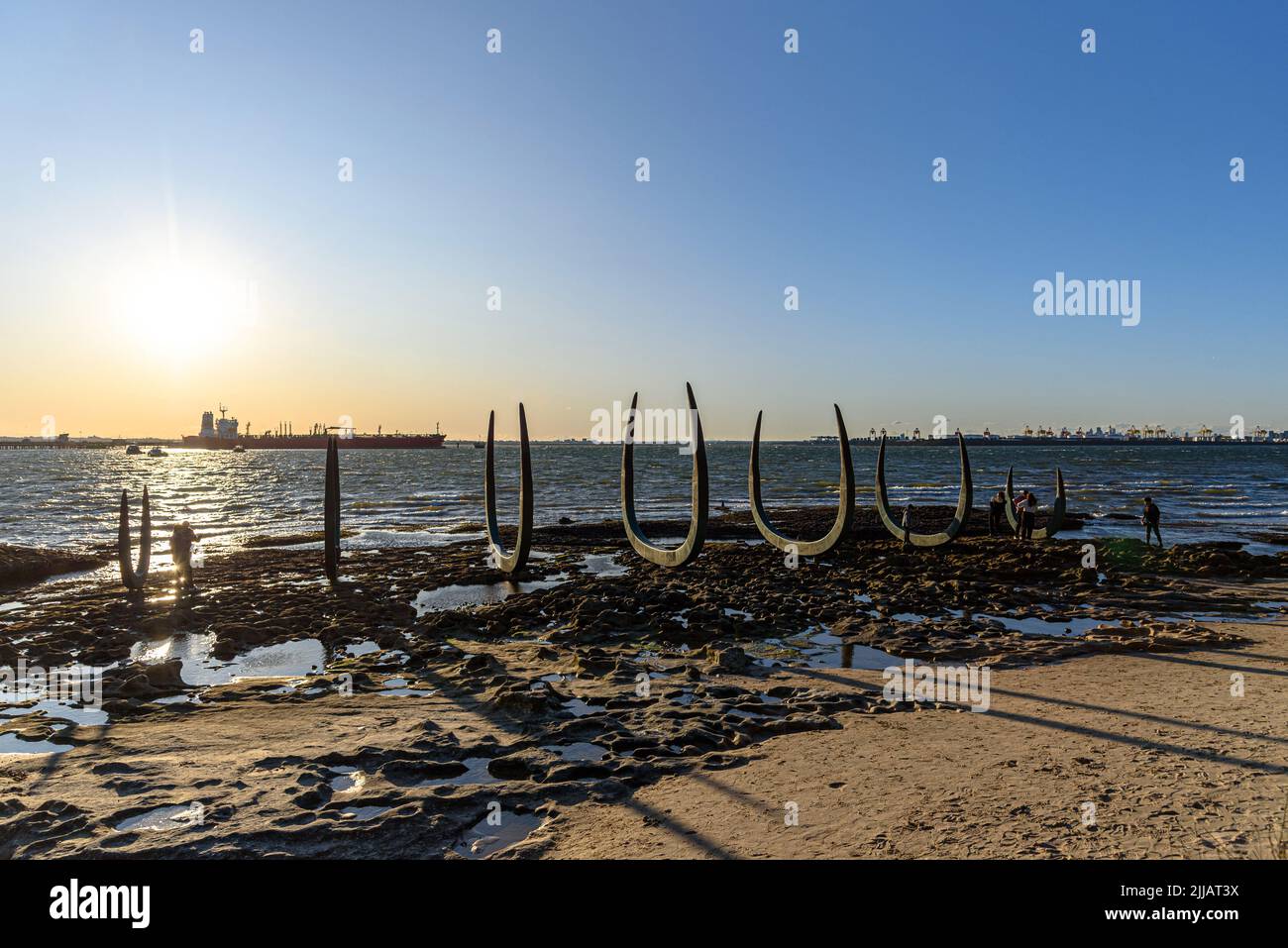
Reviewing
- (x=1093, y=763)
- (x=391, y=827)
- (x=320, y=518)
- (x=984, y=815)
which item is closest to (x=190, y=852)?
(x=391, y=827)

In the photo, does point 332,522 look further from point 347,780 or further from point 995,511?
point 995,511

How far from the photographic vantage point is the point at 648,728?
24.8 ft

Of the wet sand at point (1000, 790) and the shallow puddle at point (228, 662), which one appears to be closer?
the wet sand at point (1000, 790)

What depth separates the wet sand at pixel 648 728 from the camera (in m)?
5.36

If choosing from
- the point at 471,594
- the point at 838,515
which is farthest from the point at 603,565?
the point at 838,515

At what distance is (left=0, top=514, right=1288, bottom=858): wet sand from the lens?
5.36 meters

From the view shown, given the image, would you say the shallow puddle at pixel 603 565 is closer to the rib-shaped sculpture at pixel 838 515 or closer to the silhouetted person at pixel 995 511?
the rib-shaped sculpture at pixel 838 515

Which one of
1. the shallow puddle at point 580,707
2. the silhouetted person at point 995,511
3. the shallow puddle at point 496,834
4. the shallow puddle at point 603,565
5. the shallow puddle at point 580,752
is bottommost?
the shallow puddle at point 603,565

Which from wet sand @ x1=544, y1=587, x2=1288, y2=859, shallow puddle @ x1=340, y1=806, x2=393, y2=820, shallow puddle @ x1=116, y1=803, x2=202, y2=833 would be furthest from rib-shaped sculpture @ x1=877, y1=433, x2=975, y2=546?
shallow puddle @ x1=116, y1=803, x2=202, y2=833

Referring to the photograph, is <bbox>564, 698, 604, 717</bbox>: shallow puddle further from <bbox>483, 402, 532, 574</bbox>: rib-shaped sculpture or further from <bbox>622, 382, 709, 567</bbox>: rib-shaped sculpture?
<bbox>483, 402, 532, 574</bbox>: rib-shaped sculpture

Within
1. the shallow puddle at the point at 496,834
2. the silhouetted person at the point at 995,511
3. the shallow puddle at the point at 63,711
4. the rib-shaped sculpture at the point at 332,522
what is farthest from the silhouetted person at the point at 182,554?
the silhouetted person at the point at 995,511

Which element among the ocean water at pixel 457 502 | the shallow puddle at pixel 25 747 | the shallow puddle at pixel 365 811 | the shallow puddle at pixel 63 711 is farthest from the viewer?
the ocean water at pixel 457 502

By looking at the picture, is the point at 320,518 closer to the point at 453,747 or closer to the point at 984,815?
the point at 453,747
